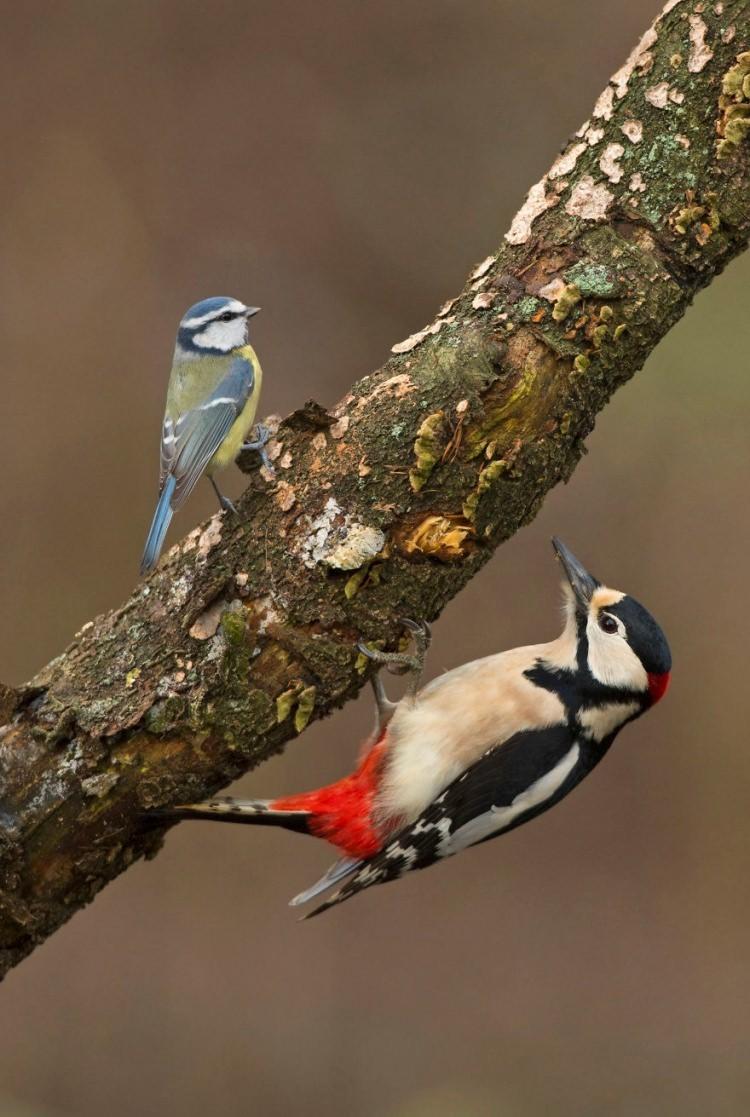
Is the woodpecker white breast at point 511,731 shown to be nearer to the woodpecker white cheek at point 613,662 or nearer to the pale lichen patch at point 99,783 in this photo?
the woodpecker white cheek at point 613,662

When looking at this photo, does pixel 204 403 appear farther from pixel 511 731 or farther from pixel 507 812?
pixel 507 812

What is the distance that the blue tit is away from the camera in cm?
310

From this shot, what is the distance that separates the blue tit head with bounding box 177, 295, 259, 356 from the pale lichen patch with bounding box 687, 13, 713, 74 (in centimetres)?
143

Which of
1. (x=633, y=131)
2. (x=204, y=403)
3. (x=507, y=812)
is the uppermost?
(x=204, y=403)

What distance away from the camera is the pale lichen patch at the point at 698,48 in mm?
2447

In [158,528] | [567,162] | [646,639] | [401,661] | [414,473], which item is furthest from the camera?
[646,639]

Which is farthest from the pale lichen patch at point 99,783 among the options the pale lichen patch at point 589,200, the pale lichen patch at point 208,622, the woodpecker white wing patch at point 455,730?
the pale lichen patch at point 589,200

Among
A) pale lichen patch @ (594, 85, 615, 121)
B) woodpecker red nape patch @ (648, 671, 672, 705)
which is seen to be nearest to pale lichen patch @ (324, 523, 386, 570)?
pale lichen patch @ (594, 85, 615, 121)

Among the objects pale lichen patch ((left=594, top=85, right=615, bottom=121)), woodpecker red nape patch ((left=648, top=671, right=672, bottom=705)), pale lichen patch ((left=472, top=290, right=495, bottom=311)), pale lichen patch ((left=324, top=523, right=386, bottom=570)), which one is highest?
pale lichen patch ((left=594, top=85, right=615, bottom=121))

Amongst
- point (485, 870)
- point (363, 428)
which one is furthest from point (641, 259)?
point (485, 870)

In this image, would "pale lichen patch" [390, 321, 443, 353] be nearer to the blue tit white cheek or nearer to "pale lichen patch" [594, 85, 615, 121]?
"pale lichen patch" [594, 85, 615, 121]

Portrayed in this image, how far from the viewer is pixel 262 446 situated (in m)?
2.57

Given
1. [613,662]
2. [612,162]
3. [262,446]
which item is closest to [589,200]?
[612,162]

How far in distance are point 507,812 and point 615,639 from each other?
0.52 m
